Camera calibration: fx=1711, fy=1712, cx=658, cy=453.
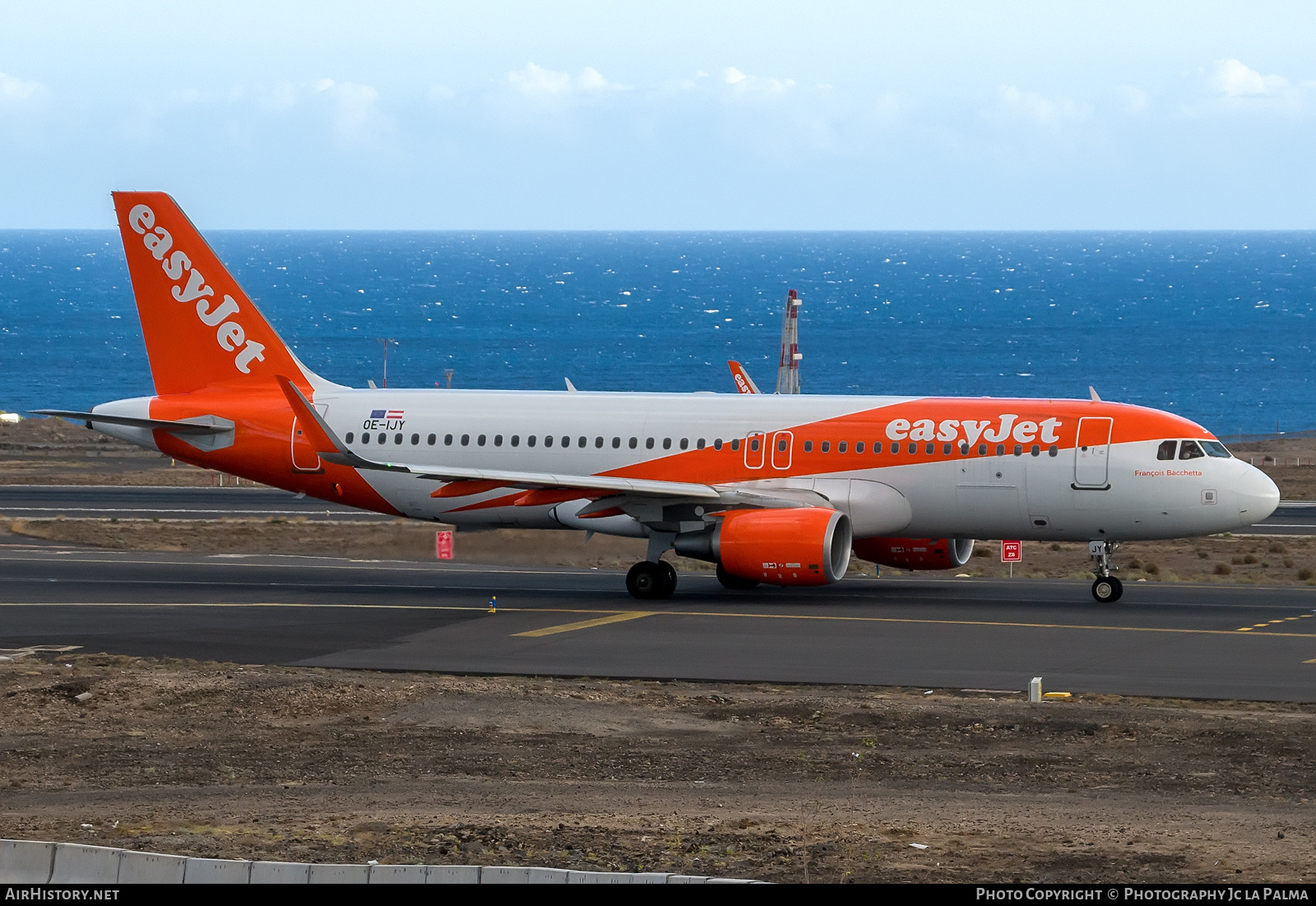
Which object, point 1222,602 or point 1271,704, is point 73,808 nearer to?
point 1271,704

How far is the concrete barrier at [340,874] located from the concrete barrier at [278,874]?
0.18ft

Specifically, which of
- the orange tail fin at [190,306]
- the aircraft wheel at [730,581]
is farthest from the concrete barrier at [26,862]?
the orange tail fin at [190,306]

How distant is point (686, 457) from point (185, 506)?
1147 inches

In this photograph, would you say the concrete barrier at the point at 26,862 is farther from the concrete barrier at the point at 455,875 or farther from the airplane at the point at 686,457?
the airplane at the point at 686,457

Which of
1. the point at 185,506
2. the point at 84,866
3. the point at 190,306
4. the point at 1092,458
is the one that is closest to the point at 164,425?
the point at 190,306

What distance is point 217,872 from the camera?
12609 mm

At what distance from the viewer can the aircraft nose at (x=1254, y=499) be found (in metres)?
33.2

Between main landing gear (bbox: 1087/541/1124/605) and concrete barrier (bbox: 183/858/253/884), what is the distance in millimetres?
24865

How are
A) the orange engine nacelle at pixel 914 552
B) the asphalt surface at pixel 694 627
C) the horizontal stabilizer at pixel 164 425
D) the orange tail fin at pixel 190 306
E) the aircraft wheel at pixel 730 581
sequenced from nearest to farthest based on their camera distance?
the asphalt surface at pixel 694 627 < the orange engine nacelle at pixel 914 552 < the aircraft wheel at pixel 730 581 < the horizontal stabilizer at pixel 164 425 < the orange tail fin at pixel 190 306

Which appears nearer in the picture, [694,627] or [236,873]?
[236,873]

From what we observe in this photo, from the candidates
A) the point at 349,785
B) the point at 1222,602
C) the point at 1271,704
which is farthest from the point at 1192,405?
the point at 349,785

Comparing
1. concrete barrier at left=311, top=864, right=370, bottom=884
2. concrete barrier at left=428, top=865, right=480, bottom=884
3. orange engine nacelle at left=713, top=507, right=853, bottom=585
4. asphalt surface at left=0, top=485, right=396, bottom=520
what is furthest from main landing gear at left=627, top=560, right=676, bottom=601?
concrete barrier at left=311, top=864, right=370, bottom=884

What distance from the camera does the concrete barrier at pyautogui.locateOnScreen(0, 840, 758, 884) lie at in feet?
41.0

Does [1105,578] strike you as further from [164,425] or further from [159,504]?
[159,504]
